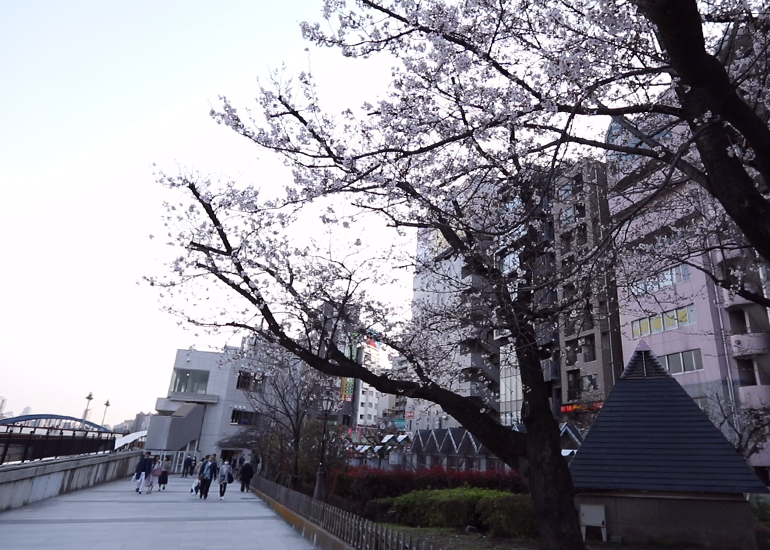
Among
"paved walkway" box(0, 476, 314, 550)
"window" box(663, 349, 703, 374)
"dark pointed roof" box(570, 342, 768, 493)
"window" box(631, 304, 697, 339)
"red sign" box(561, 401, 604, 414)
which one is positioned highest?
"window" box(631, 304, 697, 339)

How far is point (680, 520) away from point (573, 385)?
26.9 meters

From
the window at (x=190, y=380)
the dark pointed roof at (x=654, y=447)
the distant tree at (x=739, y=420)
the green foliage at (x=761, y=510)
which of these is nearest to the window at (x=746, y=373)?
the distant tree at (x=739, y=420)

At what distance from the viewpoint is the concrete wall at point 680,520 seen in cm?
954

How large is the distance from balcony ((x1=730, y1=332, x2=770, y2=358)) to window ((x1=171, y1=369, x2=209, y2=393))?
1818 inches

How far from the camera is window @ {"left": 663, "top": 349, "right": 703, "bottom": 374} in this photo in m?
27.0

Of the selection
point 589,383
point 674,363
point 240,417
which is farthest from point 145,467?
point 240,417

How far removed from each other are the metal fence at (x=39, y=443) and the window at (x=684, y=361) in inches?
1201

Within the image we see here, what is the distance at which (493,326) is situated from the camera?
8219mm

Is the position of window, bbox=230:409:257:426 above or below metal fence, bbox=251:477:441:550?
above

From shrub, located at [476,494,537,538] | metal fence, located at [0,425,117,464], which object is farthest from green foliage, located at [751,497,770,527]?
metal fence, located at [0,425,117,464]

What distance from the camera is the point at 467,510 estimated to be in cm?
1192

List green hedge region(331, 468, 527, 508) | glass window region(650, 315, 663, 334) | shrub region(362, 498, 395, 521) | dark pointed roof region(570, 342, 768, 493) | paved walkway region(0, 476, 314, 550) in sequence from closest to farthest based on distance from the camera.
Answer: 1. paved walkway region(0, 476, 314, 550)
2. dark pointed roof region(570, 342, 768, 493)
3. shrub region(362, 498, 395, 521)
4. green hedge region(331, 468, 527, 508)
5. glass window region(650, 315, 663, 334)

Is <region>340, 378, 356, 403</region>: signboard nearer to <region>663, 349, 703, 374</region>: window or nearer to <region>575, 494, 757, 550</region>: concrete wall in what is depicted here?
<region>663, 349, 703, 374</region>: window

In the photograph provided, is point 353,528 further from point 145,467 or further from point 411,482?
point 145,467
